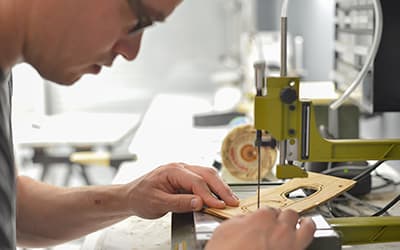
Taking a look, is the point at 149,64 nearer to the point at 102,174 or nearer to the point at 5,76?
the point at 102,174

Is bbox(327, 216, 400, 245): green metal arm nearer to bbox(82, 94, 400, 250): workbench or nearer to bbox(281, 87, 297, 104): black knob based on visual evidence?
bbox(82, 94, 400, 250): workbench

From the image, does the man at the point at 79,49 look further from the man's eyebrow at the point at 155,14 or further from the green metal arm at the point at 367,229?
the green metal arm at the point at 367,229

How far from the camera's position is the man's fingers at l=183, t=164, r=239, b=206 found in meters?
1.18

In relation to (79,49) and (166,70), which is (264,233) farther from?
(166,70)

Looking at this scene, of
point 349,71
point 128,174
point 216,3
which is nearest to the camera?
point 128,174

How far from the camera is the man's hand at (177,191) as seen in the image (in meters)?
1.18

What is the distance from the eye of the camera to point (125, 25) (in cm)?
88

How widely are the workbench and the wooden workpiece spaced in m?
0.12

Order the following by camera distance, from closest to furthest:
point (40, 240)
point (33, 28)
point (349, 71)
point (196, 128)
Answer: point (33, 28)
point (40, 240)
point (349, 71)
point (196, 128)

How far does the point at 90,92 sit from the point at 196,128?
7.84 ft

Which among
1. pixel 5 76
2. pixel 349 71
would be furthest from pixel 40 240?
pixel 349 71

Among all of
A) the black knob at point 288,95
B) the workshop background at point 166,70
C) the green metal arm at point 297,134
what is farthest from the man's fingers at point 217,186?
the workshop background at point 166,70

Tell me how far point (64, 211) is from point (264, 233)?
58cm

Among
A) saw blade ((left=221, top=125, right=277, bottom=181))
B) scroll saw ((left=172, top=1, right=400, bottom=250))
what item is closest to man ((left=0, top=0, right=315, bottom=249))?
scroll saw ((left=172, top=1, right=400, bottom=250))
